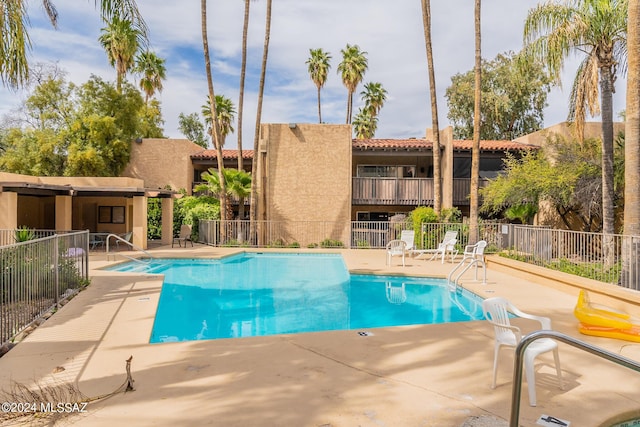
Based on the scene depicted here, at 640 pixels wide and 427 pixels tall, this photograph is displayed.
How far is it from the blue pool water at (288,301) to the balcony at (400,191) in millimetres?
7828

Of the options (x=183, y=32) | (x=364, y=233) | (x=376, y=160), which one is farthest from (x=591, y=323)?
(x=183, y=32)

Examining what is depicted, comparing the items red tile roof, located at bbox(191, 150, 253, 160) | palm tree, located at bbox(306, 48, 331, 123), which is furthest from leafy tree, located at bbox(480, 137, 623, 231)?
palm tree, located at bbox(306, 48, 331, 123)

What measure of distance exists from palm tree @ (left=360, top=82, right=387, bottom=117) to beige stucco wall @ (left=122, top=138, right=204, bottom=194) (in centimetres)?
1965

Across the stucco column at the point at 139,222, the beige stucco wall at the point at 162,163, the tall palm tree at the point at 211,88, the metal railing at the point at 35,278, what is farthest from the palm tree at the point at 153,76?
the metal railing at the point at 35,278

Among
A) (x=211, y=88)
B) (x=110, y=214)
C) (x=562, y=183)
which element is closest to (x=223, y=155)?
(x=211, y=88)

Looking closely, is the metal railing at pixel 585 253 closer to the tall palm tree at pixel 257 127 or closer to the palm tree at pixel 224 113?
the tall palm tree at pixel 257 127

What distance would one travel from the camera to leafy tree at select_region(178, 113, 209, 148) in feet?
156

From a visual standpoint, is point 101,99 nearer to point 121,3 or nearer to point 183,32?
point 183,32

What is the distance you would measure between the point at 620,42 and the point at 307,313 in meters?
12.8

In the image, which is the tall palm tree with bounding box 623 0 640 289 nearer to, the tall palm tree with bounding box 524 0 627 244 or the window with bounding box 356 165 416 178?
the tall palm tree with bounding box 524 0 627 244

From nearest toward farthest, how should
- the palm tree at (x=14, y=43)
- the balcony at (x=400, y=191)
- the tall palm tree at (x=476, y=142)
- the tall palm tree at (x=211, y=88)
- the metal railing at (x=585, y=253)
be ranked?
the palm tree at (x=14, y=43)
the metal railing at (x=585, y=253)
the tall palm tree at (x=476, y=142)
the tall palm tree at (x=211, y=88)
the balcony at (x=400, y=191)

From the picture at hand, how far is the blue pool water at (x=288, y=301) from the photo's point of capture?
8336 millimetres

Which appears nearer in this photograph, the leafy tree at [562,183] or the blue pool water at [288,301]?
the blue pool water at [288,301]

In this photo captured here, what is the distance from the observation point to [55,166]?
27438 millimetres
